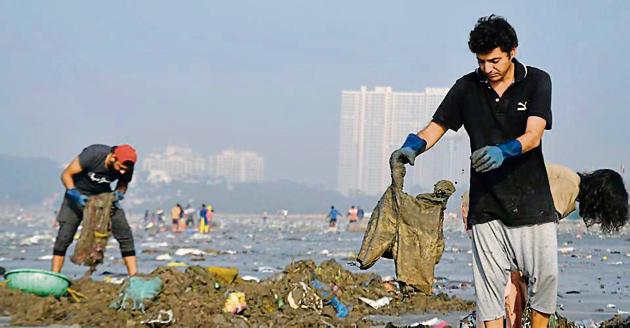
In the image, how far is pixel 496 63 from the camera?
4.64 meters

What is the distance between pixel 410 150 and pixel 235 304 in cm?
298

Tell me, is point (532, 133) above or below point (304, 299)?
above

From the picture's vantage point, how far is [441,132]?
5074 mm

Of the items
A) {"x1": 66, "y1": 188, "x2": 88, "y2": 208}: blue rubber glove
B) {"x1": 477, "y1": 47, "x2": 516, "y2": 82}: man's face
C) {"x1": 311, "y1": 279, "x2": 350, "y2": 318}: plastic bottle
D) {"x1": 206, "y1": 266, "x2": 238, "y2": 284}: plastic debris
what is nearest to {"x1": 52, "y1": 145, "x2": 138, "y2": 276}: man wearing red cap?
{"x1": 66, "y1": 188, "x2": 88, "y2": 208}: blue rubber glove

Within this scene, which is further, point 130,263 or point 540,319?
point 130,263

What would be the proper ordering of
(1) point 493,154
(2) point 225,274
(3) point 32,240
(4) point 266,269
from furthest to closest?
(3) point 32,240
(4) point 266,269
(2) point 225,274
(1) point 493,154

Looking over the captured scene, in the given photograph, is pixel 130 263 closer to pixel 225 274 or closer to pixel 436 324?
pixel 225 274

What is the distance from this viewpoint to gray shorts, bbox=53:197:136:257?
984cm

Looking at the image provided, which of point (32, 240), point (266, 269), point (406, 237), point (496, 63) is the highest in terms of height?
point (496, 63)

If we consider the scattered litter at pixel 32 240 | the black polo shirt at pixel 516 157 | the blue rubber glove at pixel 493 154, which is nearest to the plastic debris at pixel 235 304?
the black polo shirt at pixel 516 157

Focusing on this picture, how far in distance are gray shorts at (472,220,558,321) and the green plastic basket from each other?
4643mm

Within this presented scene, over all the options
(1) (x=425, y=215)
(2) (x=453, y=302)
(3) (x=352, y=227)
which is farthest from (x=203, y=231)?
(1) (x=425, y=215)

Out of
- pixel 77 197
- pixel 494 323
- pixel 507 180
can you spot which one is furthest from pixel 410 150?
pixel 77 197

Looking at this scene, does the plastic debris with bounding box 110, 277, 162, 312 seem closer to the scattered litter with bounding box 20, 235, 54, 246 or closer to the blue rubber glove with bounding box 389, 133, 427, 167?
the blue rubber glove with bounding box 389, 133, 427, 167
